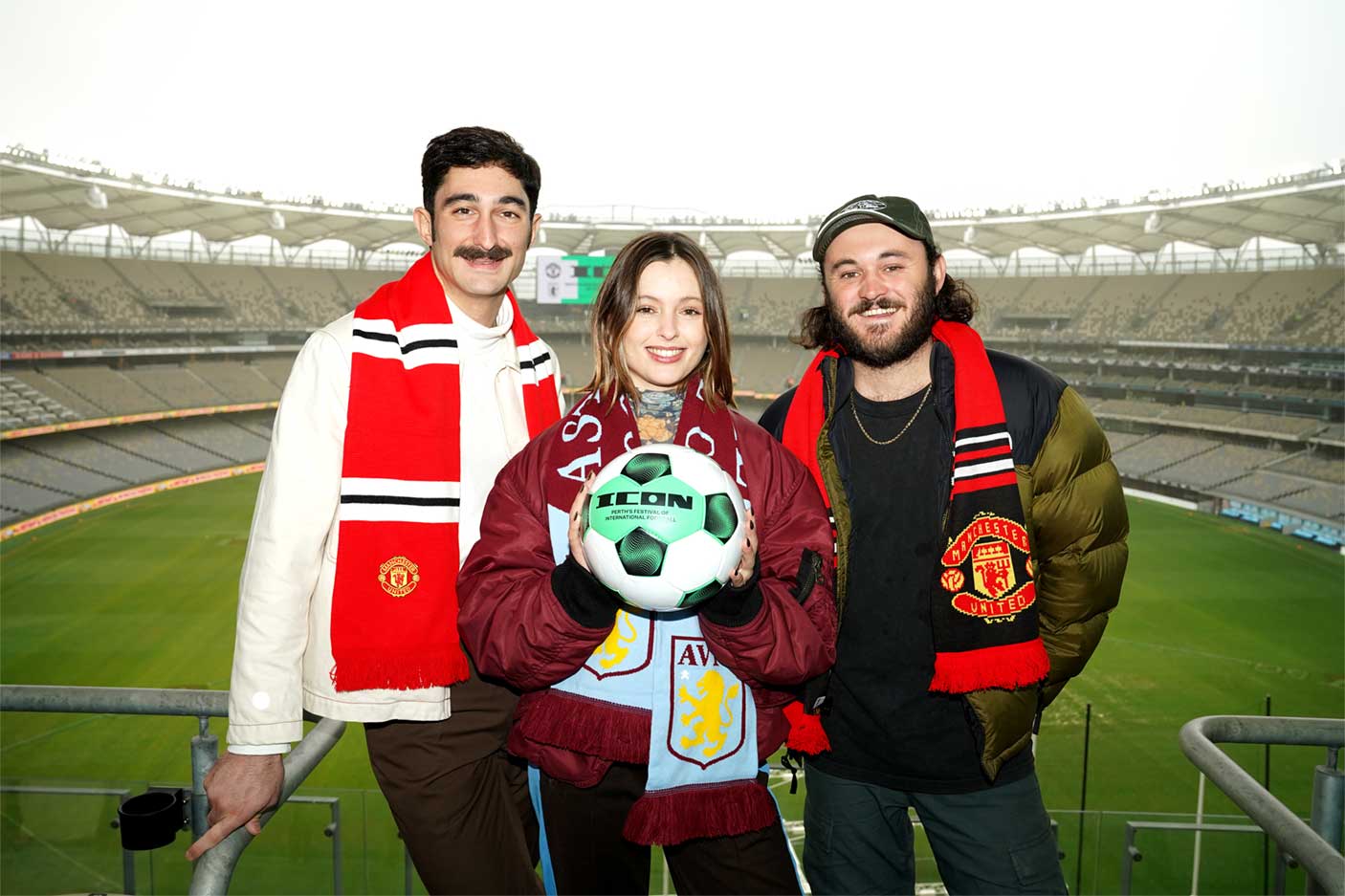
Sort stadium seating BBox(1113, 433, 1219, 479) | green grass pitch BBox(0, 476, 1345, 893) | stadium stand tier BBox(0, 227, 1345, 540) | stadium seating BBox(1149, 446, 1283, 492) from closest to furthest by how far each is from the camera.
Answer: green grass pitch BBox(0, 476, 1345, 893) → stadium stand tier BBox(0, 227, 1345, 540) → stadium seating BBox(1149, 446, 1283, 492) → stadium seating BBox(1113, 433, 1219, 479)

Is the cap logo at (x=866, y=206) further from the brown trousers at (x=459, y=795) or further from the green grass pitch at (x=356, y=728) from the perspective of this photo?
the green grass pitch at (x=356, y=728)

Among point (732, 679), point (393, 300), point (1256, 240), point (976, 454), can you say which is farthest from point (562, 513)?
point (1256, 240)

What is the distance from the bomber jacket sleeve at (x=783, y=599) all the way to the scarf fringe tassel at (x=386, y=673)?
0.86 m

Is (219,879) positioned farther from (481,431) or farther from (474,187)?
(474,187)

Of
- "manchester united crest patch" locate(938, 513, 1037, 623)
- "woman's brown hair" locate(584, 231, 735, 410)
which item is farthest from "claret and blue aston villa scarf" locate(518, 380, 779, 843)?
"manchester united crest patch" locate(938, 513, 1037, 623)

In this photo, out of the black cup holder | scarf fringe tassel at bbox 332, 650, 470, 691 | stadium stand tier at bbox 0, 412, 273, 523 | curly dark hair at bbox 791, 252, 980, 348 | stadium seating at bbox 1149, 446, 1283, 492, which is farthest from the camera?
stadium seating at bbox 1149, 446, 1283, 492

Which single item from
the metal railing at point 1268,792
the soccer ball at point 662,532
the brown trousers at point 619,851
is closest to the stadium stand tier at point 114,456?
the brown trousers at point 619,851

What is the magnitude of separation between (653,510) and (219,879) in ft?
3.84

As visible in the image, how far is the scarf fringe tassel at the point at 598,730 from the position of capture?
210cm

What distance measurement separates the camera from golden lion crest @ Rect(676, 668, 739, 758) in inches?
83.2

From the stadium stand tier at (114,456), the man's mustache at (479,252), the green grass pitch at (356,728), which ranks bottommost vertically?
the green grass pitch at (356,728)

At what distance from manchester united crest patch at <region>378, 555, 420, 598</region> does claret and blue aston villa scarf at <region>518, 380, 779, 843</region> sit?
54cm

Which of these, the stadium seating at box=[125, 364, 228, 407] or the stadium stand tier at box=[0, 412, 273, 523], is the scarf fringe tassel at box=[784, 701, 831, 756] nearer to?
the stadium stand tier at box=[0, 412, 273, 523]

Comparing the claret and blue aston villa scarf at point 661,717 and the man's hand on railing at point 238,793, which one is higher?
the claret and blue aston villa scarf at point 661,717
